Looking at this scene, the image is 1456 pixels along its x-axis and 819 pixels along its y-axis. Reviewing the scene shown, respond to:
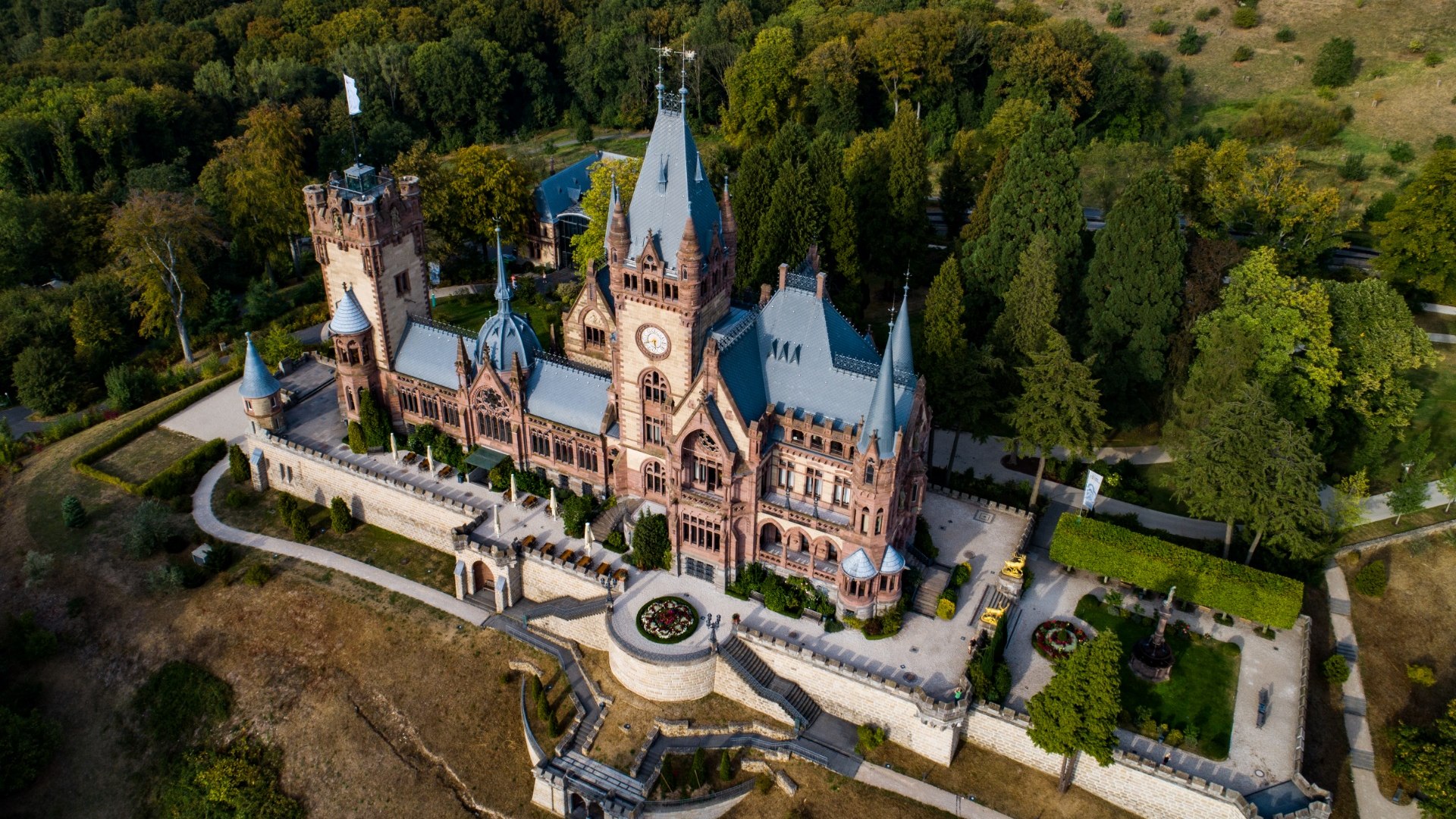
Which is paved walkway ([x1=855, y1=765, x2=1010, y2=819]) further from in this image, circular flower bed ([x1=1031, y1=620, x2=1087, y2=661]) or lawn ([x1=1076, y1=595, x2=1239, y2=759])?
circular flower bed ([x1=1031, y1=620, x2=1087, y2=661])

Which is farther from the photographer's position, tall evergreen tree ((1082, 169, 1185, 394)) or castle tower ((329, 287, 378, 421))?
tall evergreen tree ((1082, 169, 1185, 394))

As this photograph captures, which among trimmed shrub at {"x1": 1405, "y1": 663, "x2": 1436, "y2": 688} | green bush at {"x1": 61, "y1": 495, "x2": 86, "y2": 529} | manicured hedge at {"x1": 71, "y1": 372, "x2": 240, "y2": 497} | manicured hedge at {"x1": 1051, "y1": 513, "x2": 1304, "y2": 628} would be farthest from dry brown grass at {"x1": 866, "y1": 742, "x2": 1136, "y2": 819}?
green bush at {"x1": 61, "y1": 495, "x2": 86, "y2": 529}

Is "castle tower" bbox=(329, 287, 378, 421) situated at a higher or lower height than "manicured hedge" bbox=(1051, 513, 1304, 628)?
higher

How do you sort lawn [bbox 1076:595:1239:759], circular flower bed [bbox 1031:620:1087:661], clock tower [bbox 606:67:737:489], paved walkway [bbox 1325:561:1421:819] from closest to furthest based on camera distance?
paved walkway [bbox 1325:561:1421:819], lawn [bbox 1076:595:1239:759], clock tower [bbox 606:67:737:489], circular flower bed [bbox 1031:620:1087:661]

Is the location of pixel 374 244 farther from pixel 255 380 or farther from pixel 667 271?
pixel 667 271

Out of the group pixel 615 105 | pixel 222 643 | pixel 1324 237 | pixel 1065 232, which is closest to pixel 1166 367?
pixel 1065 232

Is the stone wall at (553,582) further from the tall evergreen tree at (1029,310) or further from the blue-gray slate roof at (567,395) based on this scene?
the tall evergreen tree at (1029,310)

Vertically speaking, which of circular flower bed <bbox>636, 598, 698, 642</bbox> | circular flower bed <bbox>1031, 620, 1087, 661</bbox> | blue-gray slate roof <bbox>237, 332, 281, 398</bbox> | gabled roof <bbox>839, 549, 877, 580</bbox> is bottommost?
circular flower bed <bbox>1031, 620, 1087, 661</bbox>

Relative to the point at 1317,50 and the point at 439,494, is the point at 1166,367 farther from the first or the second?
the point at 1317,50
